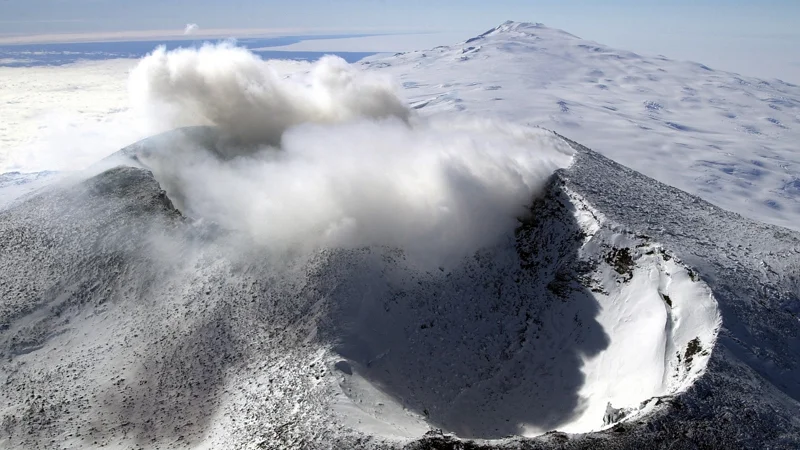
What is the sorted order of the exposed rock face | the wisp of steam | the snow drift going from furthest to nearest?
the wisp of steam < the snow drift < the exposed rock face

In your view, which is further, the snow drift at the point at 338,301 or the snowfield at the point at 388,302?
the snow drift at the point at 338,301

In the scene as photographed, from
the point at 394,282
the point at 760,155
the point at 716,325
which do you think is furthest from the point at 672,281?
the point at 760,155

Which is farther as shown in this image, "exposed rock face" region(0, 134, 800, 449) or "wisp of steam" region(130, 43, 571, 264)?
"wisp of steam" region(130, 43, 571, 264)

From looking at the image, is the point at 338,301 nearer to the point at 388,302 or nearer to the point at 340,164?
the point at 388,302

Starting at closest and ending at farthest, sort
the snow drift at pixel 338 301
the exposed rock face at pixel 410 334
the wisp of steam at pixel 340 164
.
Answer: the exposed rock face at pixel 410 334 < the snow drift at pixel 338 301 < the wisp of steam at pixel 340 164

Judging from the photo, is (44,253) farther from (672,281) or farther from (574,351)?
(672,281)

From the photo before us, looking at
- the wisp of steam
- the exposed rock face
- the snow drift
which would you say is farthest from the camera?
the wisp of steam
